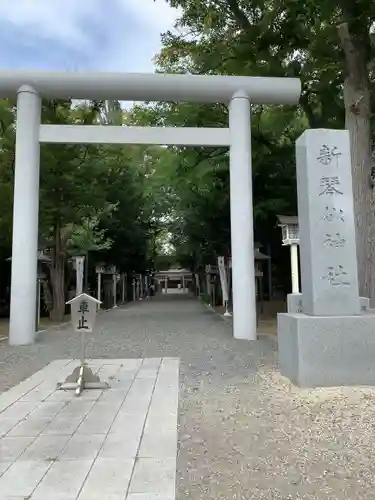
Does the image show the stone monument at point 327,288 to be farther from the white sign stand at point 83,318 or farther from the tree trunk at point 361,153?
the tree trunk at point 361,153

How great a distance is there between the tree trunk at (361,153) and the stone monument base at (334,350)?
407 cm

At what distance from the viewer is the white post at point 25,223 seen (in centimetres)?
983

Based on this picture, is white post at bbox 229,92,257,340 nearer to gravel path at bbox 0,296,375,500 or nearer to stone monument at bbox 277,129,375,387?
gravel path at bbox 0,296,375,500

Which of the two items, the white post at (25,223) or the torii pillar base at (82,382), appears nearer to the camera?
the torii pillar base at (82,382)

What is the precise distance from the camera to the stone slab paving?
3.03 m

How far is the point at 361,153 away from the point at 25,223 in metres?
7.30

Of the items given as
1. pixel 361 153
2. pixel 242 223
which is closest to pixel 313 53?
pixel 361 153

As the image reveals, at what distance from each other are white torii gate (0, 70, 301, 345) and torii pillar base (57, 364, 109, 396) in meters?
4.29

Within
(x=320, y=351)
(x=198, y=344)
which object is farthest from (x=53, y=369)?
(x=320, y=351)

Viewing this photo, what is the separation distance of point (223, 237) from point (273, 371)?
1397cm

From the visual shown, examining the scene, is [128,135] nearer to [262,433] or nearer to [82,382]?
[82,382]

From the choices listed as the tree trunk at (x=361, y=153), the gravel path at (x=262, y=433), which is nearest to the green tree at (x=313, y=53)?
the tree trunk at (x=361, y=153)

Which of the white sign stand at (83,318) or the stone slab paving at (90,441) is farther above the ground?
the white sign stand at (83,318)

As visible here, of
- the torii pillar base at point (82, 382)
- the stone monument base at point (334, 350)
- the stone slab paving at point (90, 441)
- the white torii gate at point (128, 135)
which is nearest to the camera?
the stone slab paving at point (90, 441)
